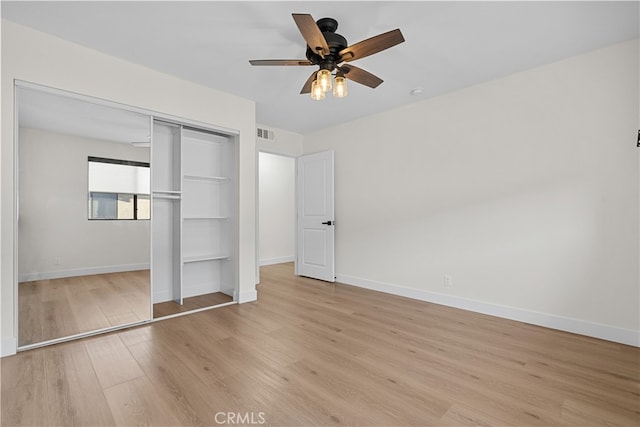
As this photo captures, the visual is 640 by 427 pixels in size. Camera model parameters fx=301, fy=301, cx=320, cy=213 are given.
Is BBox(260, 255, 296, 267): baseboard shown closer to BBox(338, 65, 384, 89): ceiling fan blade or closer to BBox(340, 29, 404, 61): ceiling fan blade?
BBox(338, 65, 384, 89): ceiling fan blade

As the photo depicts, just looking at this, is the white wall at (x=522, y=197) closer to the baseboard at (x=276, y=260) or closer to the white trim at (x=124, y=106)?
the white trim at (x=124, y=106)

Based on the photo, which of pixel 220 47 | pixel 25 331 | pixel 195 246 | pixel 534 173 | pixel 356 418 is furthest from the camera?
pixel 195 246

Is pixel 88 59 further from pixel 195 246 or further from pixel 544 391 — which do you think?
pixel 544 391

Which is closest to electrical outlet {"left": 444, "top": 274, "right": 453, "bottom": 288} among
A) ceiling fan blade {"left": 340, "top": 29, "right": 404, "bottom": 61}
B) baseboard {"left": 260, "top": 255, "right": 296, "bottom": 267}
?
ceiling fan blade {"left": 340, "top": 29, "right": 404, "bottom": 61}

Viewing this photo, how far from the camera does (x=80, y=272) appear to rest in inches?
113

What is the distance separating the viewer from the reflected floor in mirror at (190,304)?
3457mm

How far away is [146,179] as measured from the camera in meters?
3.18

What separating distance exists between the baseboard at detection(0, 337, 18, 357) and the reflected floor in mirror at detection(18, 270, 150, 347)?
7 cm

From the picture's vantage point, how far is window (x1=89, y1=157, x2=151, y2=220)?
2.92 m

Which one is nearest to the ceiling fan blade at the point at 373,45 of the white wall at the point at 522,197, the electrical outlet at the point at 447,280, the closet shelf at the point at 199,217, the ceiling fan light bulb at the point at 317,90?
the ceiling fan light bulb at the point at 317,90

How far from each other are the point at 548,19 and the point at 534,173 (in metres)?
1.43

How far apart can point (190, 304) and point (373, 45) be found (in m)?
3.43

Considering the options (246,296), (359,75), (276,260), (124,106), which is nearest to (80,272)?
(124,106)

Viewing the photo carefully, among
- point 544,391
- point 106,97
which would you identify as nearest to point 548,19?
point 544,391
